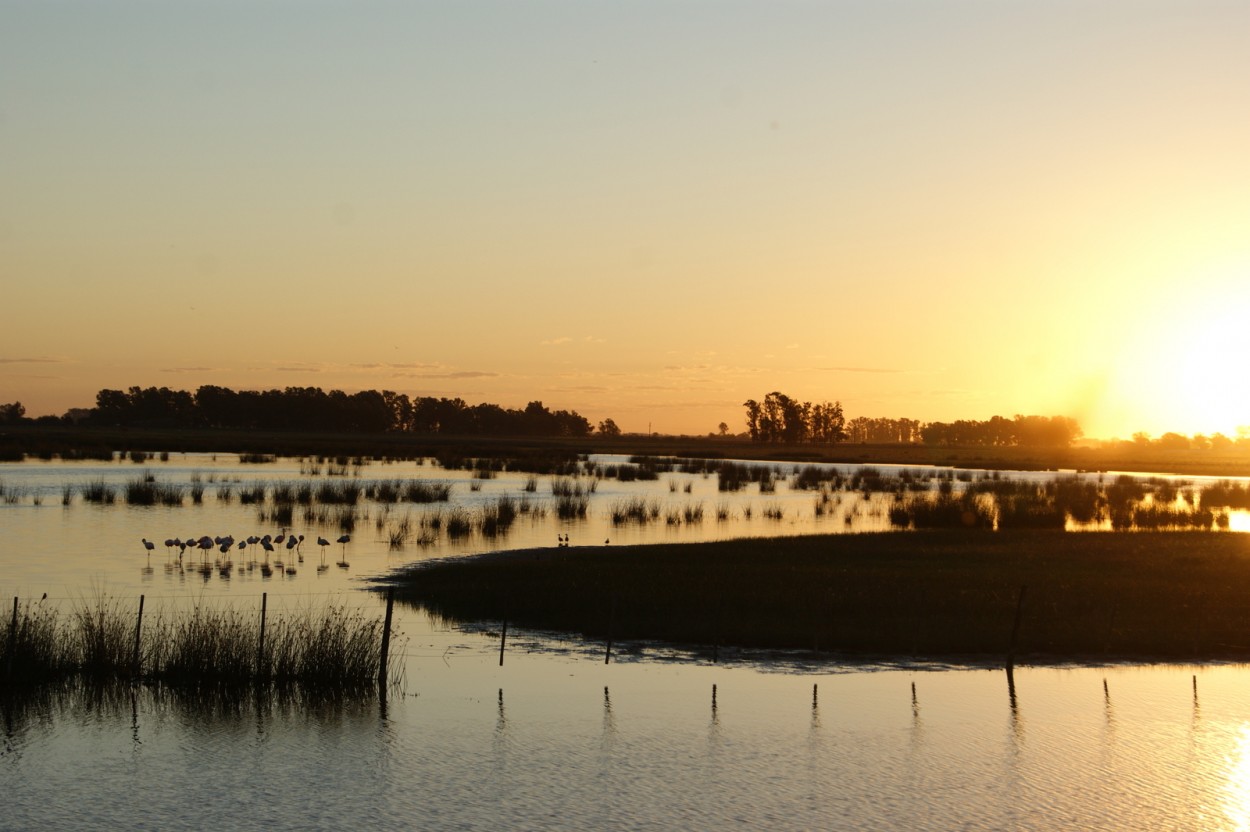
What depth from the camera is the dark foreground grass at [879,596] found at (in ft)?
81.0

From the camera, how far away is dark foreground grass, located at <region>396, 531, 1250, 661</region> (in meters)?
24.7

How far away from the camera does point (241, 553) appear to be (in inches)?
1451

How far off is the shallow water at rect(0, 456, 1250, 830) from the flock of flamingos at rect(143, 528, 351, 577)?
7.24 metres

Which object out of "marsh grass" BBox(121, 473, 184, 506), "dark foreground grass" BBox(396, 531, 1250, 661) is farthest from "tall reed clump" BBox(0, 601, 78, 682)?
"marsh grass" BBox(121, 473, 184, 506)

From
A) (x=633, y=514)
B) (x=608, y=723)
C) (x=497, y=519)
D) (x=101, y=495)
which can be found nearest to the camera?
(x=608, y=723)

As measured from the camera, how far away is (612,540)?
43906 mm

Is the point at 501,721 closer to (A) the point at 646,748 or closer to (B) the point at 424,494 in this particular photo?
(A) the point at 646,748

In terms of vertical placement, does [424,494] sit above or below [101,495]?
above

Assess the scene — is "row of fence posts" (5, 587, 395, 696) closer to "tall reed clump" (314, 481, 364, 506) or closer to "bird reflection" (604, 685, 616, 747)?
"bird reflection" (604, 685, 616, 747)

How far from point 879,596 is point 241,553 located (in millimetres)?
20340

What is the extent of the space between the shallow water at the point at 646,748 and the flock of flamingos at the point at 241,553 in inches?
285

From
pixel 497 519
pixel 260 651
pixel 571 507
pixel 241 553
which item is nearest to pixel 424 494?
pixel 571 507

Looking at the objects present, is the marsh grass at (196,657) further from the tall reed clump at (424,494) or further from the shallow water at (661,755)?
the tall reed clump at (424,494)

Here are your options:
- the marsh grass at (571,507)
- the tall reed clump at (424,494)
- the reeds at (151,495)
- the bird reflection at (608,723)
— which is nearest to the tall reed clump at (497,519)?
the marsh grass at (571,507)
